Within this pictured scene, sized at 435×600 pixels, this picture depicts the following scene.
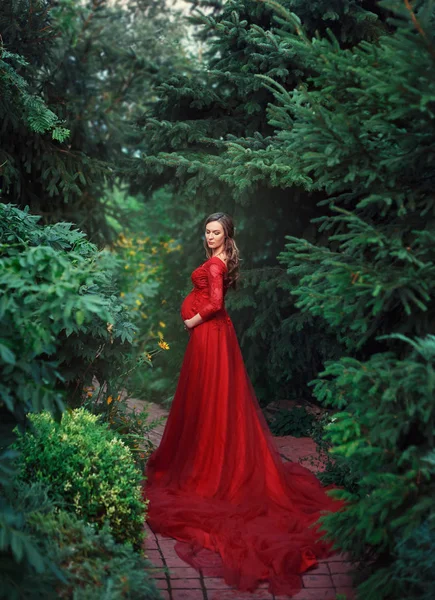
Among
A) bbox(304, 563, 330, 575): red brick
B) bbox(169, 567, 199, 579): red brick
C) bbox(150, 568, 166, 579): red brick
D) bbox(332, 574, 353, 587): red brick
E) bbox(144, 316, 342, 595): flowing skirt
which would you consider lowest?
bbox(332, 574, 353, 587): red brick

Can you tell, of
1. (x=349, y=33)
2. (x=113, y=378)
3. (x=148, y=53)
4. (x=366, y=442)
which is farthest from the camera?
(x=148, y=53)

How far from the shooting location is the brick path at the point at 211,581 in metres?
3.73

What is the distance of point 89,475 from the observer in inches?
155

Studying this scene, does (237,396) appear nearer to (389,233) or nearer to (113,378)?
(113,378)

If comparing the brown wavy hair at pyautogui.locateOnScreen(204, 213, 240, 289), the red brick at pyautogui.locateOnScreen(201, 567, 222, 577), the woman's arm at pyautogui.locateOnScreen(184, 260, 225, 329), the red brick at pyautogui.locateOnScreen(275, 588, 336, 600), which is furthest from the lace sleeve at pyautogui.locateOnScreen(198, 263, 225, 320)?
the red brick at pyautogui.locateOnScreen(275, 588, 336, 600)

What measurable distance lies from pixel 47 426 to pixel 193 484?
1.35 meters

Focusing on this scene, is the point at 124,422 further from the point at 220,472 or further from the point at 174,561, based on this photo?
the point at 174,561

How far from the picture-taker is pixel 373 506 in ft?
10.4

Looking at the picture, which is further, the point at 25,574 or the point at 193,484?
the point at 193,484

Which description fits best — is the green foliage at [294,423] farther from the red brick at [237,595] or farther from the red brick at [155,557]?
the red brick at [237,595]

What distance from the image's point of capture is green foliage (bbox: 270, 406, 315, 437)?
291 inches

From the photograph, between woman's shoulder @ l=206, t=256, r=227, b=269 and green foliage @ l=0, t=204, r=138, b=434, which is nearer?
green foliage @ l=0, t=204, r=138, b=434

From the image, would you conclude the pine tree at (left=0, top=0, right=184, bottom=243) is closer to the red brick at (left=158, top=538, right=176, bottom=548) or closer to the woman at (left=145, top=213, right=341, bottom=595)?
the woman at (left=145, top=213, right=341, bottom=595)

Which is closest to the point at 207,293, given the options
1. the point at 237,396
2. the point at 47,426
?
the point at 237,396
